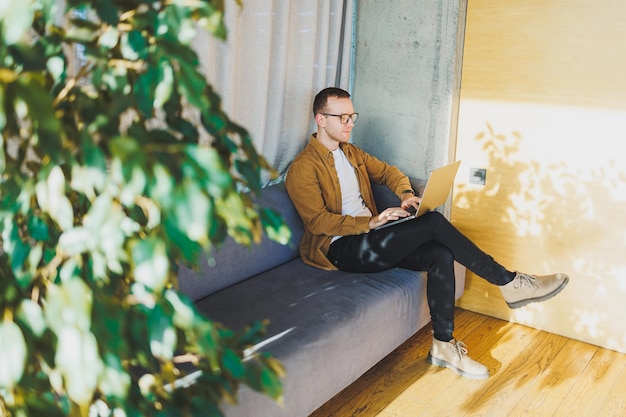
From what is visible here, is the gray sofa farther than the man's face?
No

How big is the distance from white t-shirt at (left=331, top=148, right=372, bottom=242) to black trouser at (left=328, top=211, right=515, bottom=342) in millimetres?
214

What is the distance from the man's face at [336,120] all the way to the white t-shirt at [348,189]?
12 cm

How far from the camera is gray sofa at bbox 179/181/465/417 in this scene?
196 centimetres

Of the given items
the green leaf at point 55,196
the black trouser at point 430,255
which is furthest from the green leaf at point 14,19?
the black trouser at point 430,255

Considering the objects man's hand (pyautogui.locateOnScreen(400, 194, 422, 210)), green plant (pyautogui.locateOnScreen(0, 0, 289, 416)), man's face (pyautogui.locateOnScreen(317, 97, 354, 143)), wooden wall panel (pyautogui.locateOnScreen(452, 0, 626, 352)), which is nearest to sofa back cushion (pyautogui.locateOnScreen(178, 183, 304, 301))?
man's face (pyautogui.locateOnScreen(317, 97, 354, 143))

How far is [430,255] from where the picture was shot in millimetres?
2559

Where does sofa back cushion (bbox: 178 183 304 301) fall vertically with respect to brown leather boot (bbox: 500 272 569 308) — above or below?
above

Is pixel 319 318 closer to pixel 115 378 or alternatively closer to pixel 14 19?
pixel 115 378

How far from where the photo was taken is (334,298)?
7.63ft

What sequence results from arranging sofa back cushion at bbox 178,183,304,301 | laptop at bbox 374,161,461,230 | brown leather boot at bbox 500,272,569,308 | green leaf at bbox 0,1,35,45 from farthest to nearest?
brown leather boot at bbox 500,272,569,308, laptop at bbox 374,161,461,230, sofa back cushion at bbox 178,183,304,301, green leaf at bbox 0,1,35,45

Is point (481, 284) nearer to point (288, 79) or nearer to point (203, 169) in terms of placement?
point (288, 79)

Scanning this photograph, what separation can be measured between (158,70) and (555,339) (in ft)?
8.53

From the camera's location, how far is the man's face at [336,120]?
8.98 feet

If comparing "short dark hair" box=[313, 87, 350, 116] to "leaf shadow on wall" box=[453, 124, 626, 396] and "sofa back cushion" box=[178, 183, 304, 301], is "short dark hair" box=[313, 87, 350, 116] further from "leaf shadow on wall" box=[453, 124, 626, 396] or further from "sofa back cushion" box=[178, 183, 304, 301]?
"leaf shadow on wall" box=[453, 124, 626, 396]
